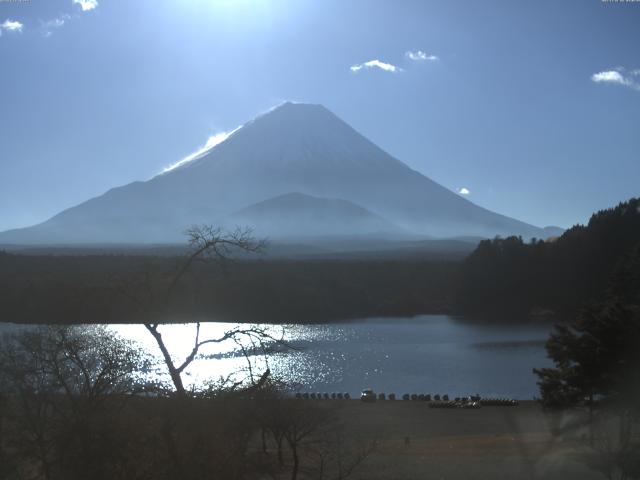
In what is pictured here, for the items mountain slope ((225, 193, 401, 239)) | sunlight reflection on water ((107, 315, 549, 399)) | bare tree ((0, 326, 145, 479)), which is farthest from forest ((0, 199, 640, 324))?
mountain slope ((225, 193, 401, 239))

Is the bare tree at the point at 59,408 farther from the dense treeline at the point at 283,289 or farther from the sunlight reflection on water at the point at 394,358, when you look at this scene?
the dense treeline at the point at 283,289

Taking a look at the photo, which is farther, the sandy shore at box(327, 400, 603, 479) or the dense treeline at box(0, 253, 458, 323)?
the dense treeline at box(0, 253, 458, 323)

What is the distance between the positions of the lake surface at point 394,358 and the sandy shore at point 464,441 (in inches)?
108

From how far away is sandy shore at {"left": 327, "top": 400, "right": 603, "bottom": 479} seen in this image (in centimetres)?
1098

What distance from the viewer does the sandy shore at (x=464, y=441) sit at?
36.0ft

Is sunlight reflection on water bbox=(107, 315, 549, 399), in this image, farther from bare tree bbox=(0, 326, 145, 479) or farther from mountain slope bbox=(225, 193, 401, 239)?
mountain slope bbox=(225, 193, 401, 239)

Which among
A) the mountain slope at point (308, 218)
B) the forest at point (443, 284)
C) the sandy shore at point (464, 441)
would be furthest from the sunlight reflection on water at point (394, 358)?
the mountain slope at point (308, 218)

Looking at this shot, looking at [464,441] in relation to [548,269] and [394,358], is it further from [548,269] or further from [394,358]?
[548,269]

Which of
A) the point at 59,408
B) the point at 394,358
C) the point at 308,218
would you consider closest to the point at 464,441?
the point at 59,408

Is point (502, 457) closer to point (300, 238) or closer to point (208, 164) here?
point (300, 238)

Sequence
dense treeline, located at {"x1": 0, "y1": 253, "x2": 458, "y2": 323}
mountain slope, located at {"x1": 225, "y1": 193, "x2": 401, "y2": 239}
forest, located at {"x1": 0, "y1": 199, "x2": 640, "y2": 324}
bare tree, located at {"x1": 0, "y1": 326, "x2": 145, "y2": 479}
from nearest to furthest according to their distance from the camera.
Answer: bare tree, located at {"x1": 0, "y1": 326, "x2": 145, "y2": 479} → dense treeline, located at {"x1": 0, "y1": 253, "x2": 458, "y2": 323} → forest, located at {"x1": 0, "y1": 199, "x2": 640, "y2": 324} → mountain slope, located at {"x1": 225, "y1": 193, "x2": 401, "y2": 239}

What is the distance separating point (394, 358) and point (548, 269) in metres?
24.1

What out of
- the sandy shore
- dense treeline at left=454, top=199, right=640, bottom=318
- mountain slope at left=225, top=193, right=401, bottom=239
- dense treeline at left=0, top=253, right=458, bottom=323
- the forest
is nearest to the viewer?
the sandy shore

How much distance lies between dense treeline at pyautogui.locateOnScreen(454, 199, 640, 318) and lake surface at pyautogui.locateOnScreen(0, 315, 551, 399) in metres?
7.38
